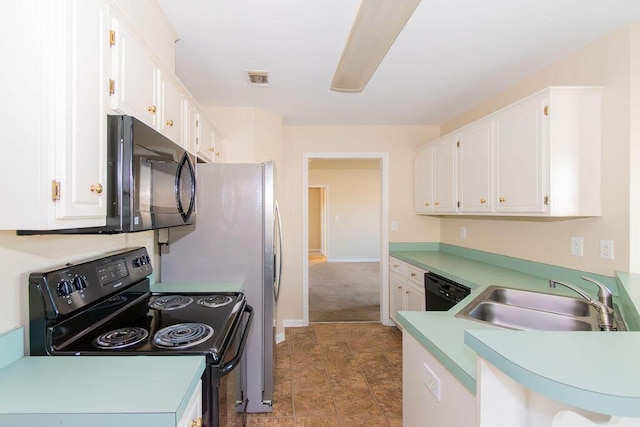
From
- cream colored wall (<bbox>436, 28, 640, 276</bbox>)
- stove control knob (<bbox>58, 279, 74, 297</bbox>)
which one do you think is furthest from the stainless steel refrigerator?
cream colored wall (<bbox>436, 28, 640, 276</bbox>)

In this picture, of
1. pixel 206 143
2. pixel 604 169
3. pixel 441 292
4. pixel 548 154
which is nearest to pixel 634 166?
pixel 604 169

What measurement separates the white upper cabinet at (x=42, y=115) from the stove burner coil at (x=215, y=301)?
908mm

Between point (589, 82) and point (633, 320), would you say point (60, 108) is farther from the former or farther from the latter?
point (589, 82)

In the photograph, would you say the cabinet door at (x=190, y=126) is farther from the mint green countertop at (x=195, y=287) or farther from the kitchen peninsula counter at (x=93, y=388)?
the kitchen peninsula counter at (x=93, y=388)

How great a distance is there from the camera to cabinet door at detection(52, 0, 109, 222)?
0.88 meters

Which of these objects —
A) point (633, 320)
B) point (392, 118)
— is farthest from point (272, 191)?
point (392, 118)

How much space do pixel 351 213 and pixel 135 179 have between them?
7.61 m

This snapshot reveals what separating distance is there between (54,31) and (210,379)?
115 centimetres

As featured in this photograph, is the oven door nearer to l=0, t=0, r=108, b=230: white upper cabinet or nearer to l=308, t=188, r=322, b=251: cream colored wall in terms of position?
l=0, t=0, r=108, b=230: white upper cabinet

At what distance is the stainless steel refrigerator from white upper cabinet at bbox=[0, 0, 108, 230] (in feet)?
3.97

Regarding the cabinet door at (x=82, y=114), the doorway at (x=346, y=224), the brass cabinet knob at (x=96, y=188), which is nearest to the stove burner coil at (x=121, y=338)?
the cabinet door at (x=82, y=114)

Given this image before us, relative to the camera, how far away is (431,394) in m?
1.16

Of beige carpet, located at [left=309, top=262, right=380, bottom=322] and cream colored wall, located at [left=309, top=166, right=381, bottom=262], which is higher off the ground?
cream colored wall, located at [left=309, top=166, right=381, bottom=262]

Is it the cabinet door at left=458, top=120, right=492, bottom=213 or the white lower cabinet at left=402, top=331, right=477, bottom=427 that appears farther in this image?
the cabinet door at left=458, top=120, right=492, bottom=213
